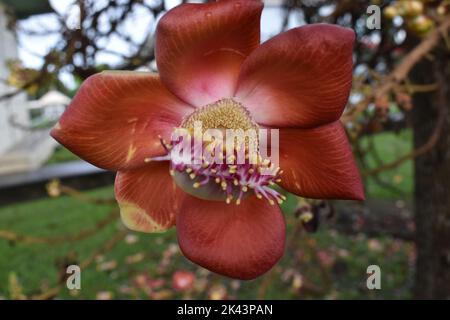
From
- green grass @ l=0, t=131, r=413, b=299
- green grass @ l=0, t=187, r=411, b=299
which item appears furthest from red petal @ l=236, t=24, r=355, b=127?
green grass @ l=0, t=187, r=411, b=299

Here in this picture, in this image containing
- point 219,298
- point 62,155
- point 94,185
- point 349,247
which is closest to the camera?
point 219,298

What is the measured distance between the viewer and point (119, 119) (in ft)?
1.38

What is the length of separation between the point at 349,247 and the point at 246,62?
9.26ft

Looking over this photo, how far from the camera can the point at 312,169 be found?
17.7 inches

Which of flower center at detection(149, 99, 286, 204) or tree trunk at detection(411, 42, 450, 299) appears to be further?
tree trunk at detection(411, 42, 450, 299)

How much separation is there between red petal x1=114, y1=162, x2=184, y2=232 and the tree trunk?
1.25 m

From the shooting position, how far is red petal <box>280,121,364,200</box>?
A: 43 cm

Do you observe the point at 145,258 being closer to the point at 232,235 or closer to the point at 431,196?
the point at 431,196

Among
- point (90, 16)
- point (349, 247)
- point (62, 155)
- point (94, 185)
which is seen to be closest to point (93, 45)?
point (90, 16)

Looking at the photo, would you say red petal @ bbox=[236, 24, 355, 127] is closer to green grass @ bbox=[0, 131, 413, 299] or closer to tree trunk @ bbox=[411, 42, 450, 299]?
tree trunk @ bbox=[411, 42, 450, 299]

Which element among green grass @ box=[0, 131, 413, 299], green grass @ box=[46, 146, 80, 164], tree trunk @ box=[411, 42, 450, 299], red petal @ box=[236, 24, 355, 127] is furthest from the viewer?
green grass @ box=[46, 146, 80, 164]

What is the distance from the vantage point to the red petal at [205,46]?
1.24 ft

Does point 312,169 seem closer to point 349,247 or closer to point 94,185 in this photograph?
point 94,185
